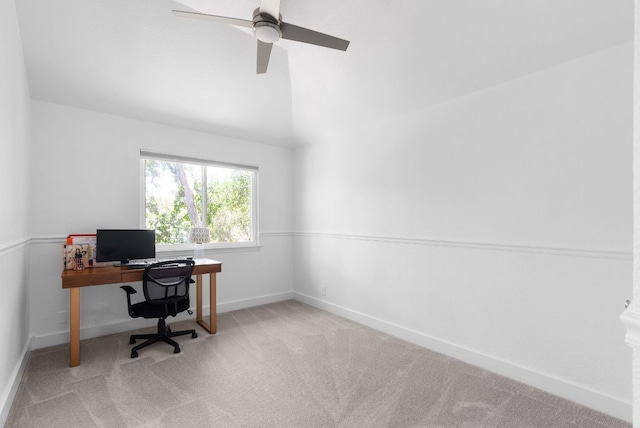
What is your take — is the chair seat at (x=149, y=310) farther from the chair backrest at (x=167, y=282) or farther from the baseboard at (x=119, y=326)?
the baseboard at (x=119, y=326)

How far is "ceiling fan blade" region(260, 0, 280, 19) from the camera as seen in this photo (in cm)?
169

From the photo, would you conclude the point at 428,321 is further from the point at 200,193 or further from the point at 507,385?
the point at 200,193

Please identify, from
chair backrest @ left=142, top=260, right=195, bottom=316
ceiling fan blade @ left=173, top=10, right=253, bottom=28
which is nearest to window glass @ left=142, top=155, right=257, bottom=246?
chair backrest @ left=142, top=260, right=195, bottom=316

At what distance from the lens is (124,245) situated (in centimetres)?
329

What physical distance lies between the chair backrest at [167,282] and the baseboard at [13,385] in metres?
0.99

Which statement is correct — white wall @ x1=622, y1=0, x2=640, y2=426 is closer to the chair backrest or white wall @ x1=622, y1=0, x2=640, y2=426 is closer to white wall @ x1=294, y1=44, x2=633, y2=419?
white wall @ x1=294, y1=44, x2=633, y2=419

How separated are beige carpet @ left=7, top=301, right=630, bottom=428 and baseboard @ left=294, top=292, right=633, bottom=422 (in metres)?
0.06

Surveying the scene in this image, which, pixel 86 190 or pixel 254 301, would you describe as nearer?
pixel 86 190

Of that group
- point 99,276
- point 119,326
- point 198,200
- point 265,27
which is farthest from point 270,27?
point 119,326

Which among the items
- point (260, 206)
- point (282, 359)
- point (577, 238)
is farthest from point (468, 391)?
point (260, 206)

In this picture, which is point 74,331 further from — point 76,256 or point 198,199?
point 198,199

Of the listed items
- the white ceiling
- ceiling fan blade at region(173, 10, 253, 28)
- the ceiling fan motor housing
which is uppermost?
the white ceiling

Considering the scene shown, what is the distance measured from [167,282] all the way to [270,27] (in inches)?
96.5

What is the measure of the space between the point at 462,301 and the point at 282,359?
176cm
